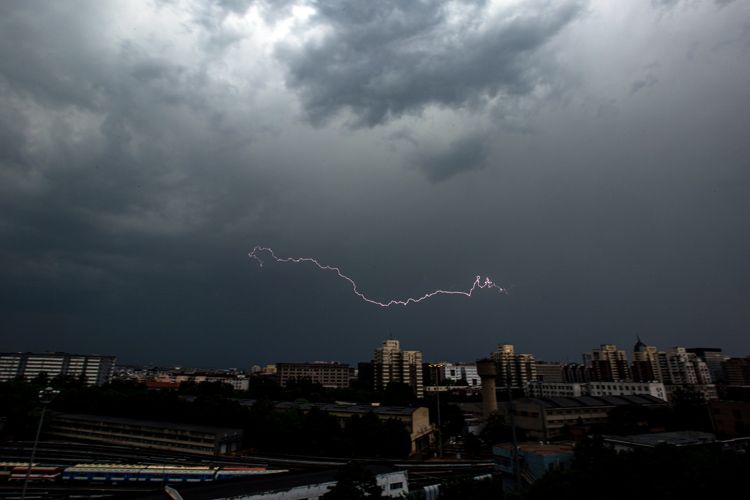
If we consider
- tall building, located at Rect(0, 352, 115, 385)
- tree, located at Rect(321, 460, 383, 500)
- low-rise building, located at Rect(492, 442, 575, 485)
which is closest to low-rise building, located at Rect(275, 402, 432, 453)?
low-rise building, located at Rect(492, 442, 575, 485)

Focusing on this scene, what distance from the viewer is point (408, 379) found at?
406 feet

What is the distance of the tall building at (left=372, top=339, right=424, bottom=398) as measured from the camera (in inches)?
4860

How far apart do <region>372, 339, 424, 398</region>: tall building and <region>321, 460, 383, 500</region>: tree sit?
100m

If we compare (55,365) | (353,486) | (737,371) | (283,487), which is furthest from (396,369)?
(55,365)

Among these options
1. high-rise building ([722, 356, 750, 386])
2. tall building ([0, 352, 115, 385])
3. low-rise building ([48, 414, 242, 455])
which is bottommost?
low-rise building ([48, 414, 242, 455])

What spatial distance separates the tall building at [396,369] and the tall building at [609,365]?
59.4 meters

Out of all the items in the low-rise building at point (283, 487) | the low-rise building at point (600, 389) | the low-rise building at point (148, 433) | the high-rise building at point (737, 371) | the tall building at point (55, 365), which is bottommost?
the low-rise building at point (283, 487)

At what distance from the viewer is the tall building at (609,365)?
134250mm

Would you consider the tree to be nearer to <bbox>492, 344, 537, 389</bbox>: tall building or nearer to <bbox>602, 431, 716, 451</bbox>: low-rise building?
<bbox>602, 431, 716, 451</bbox>: low-rise building

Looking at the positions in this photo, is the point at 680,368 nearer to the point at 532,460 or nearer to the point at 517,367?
the point at 517,367

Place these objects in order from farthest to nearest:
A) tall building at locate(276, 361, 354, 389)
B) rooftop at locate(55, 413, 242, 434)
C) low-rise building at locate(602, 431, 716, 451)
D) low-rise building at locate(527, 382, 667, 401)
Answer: tall building at locate(276, 361, 354, 389) < low-rise building at locate(527, 382, 667, 401) < rooftop at locate(55, 413, 242, 434) < low-rise building at locate(602, 431, 716, 451)


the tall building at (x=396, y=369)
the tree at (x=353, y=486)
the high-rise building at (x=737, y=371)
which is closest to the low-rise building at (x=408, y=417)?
the tree at (x=353, y=486)

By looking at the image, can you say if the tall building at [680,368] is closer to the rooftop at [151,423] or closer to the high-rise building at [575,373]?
the high-rise building at [575,373]

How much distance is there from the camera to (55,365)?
17050cm
